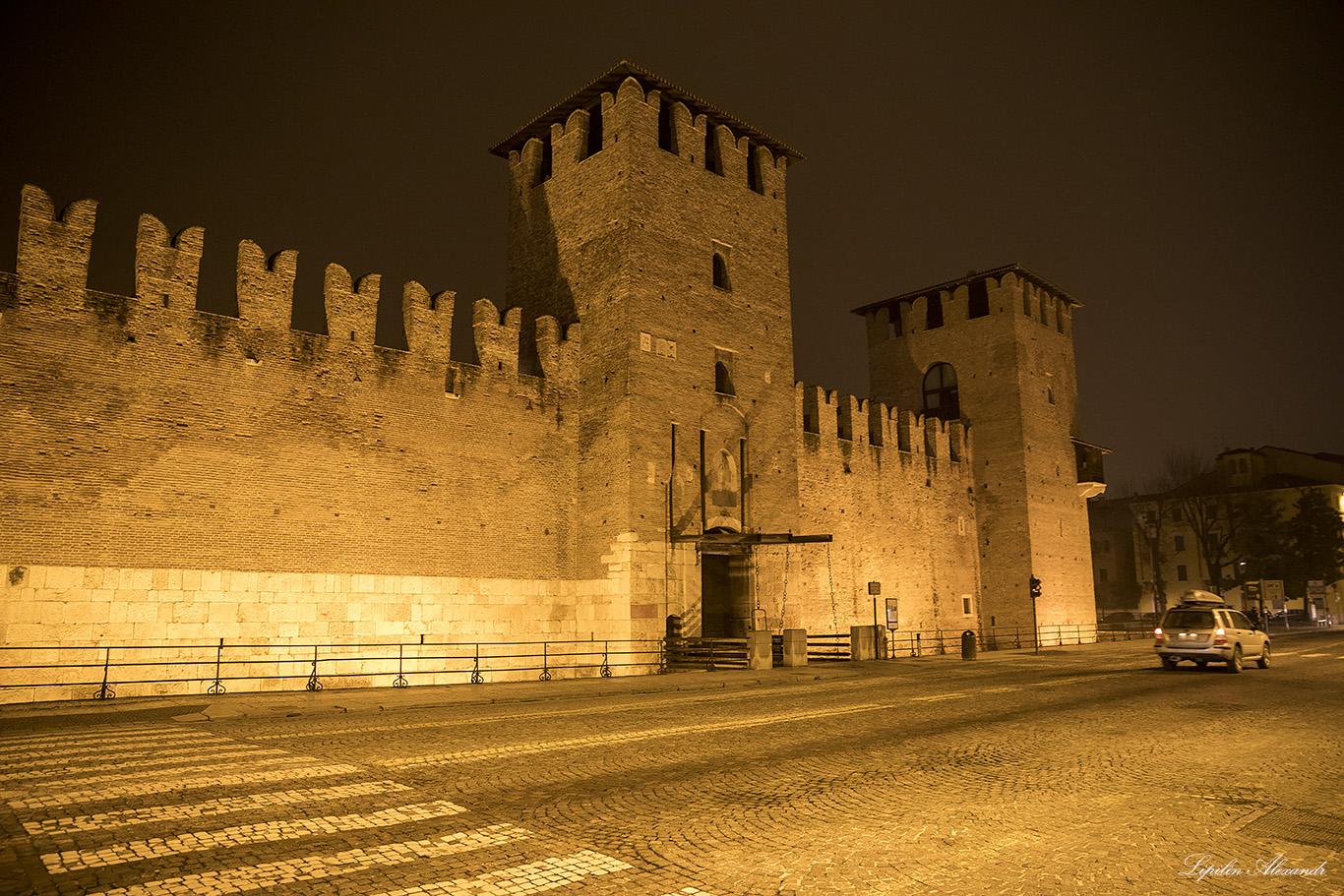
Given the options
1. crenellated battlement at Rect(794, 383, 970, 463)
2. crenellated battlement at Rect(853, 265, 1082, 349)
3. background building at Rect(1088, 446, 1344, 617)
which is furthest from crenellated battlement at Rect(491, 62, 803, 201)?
background building at Rect(1088, 446, 1344, 617)

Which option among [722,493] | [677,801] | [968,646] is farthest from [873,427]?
[677,801]

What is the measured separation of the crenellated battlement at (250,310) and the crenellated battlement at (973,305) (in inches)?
826

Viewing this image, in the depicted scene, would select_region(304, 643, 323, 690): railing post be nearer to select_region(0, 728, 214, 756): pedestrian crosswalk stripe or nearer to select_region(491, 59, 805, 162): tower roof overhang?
select_region(0, 728, 214, 756): pedestrian crosswalk stripe

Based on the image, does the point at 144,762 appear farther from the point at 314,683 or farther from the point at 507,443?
the point at 507,443

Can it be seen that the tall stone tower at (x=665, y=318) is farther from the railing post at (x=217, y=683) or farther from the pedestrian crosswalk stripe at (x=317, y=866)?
the pedestrian crosswalk stripe at (x=317, y=866)

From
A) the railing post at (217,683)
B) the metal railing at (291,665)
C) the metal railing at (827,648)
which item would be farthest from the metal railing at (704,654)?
the railing post at (217,683)

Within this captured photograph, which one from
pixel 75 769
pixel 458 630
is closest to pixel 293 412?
pixel 458 630

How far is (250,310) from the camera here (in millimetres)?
17625

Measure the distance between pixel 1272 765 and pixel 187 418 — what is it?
17.4m

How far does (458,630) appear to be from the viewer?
770 inches

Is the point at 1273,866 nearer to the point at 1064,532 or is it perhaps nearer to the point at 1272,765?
the point at 1272,765

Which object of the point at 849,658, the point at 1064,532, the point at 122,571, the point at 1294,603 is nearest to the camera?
the point at 122,571

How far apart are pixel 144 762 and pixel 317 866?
4.34 m

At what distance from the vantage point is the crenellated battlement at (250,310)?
614 inches
